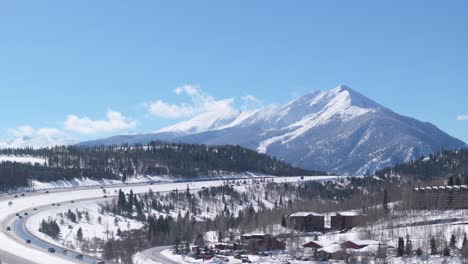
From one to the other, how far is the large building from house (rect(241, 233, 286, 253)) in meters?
47.5

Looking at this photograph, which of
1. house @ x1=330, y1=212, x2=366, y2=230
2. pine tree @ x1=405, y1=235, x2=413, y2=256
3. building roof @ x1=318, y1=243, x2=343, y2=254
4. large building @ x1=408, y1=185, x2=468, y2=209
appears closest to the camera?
pine tree @ x1=405, y1=235, x2=413, y2=256

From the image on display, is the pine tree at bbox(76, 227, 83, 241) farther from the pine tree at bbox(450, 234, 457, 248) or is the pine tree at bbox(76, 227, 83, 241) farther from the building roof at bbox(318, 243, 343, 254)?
the pine tree at bbox(450, 234, 457, 248)

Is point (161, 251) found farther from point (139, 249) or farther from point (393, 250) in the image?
point (393, 250)

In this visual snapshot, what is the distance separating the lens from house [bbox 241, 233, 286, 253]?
13875 centimetres

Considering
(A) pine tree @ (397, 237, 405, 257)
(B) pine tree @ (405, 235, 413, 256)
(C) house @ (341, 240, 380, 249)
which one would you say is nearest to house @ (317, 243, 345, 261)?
(C) house @ (341, 240, 380, 249)

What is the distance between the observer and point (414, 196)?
18288 centimetres

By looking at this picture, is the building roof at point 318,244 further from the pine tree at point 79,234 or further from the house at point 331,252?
the pine tree at point 79,234

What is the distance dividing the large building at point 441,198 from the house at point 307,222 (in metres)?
23.1

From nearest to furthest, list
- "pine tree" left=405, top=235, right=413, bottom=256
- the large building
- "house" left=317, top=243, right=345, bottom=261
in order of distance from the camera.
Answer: "pine tree" left=405, top=235, right=413, bottom=256 → "house" left=317, top=243, right=345, bottom=261 → the large building

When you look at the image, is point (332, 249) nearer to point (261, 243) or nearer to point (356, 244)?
point (356, 244)

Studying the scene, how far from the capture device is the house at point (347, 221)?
169000 millimetres

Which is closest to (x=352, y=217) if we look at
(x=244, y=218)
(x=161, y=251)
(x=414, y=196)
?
(x=414, y=196)

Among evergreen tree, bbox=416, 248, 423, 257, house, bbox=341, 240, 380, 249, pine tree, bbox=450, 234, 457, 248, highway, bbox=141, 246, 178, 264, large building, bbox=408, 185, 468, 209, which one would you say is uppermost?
large building, bbox=408, 185, 468, 209

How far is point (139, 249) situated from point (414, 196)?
68291mm
